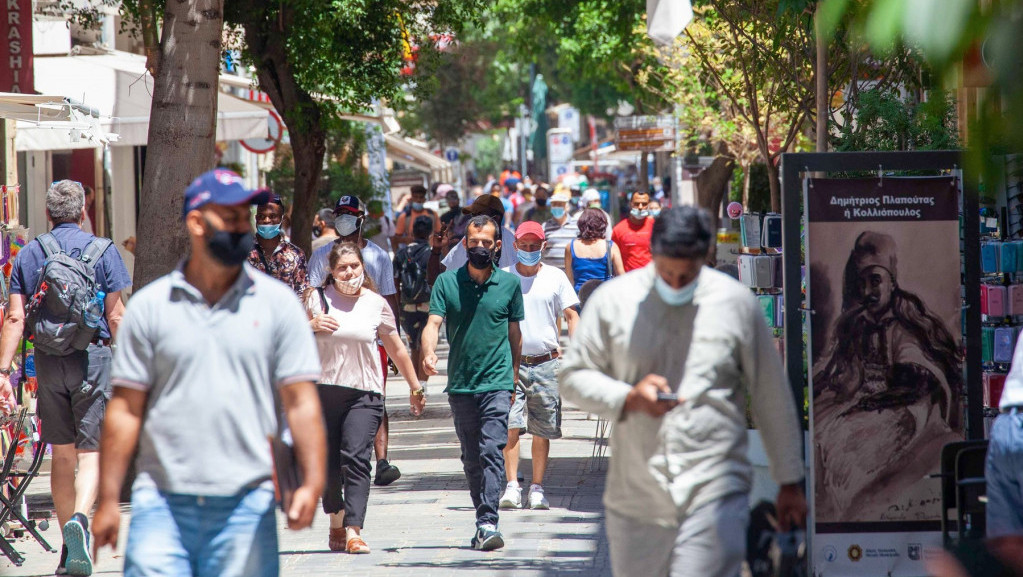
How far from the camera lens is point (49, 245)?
7.34 meters

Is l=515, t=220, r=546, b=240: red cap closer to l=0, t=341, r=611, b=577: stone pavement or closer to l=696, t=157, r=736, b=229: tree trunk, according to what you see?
l=0, t=341, r=611, b=577: stone pavement

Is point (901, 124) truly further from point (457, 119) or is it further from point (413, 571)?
point (457, 119)

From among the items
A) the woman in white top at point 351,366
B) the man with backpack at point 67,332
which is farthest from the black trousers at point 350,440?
the man with backpack at point 67,332

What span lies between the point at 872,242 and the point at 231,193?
10.9ft

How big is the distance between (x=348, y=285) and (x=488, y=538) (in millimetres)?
1607

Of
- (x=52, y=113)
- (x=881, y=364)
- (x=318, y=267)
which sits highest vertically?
(x=52, y=113)

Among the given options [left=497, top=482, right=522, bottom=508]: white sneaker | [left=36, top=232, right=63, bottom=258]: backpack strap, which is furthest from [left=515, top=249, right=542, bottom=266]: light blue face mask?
[left=36, top=232, right=63, bottom=258]: backpack strap

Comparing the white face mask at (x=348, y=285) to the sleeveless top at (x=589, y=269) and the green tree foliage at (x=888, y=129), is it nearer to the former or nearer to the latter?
the green tree foliage at (x=888, y=129)

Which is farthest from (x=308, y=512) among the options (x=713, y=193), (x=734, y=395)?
(x=713, y=193)

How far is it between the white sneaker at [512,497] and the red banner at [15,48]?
588 centimetres

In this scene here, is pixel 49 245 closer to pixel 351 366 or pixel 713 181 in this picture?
pixel 351 366

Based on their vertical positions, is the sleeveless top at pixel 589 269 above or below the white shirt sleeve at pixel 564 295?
above

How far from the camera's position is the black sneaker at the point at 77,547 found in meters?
6.85

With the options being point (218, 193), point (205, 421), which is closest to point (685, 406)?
point (205, 421)
